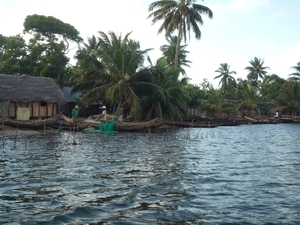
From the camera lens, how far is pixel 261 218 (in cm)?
625

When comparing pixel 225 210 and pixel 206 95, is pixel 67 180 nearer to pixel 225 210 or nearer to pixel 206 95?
pixel 225 210

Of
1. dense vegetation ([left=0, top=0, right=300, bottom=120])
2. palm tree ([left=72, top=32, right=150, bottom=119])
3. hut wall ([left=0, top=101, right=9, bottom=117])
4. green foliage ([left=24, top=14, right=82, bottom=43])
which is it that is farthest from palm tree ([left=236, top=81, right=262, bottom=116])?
hut wall ([left=0, top=101, right=9, bottom=117])

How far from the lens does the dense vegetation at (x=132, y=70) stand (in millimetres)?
26453

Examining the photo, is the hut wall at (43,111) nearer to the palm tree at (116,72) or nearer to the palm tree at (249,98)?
the palm tree at (116,72)

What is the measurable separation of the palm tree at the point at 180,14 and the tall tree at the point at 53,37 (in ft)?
38.1

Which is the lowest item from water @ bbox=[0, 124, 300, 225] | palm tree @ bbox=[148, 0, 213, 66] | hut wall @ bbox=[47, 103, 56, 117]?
water @ bbox=[0, 124, 300, 225]

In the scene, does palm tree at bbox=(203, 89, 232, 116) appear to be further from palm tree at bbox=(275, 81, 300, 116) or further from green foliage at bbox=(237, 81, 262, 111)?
palm tree at bbox=(275, 81, 300, 116)

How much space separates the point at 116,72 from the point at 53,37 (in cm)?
2081

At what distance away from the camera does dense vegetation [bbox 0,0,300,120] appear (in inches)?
1041

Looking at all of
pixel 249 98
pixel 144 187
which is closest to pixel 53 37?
pixel 249 98

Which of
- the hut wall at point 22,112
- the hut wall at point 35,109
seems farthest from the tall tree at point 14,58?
the hut wall at point 22,112

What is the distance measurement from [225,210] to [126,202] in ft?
6.32

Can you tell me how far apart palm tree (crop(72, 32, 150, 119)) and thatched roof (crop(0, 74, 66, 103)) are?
2.66m

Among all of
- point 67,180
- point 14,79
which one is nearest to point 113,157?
point 67,180
